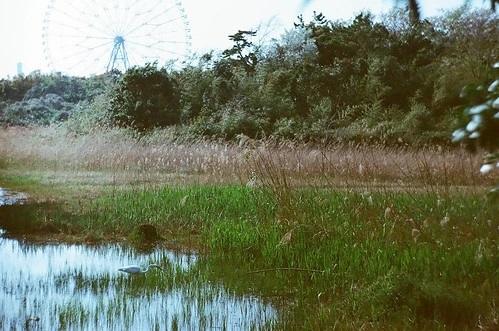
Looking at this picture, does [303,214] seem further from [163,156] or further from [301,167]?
[163,156]

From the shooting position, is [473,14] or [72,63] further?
[72,63]

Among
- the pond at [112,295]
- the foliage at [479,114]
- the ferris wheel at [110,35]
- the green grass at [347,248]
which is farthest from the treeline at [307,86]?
the foliage at [479,114]

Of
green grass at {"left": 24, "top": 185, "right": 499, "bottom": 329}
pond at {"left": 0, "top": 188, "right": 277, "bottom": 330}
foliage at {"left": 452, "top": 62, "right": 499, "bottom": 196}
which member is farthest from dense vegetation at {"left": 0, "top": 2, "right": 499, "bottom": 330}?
foliage at {"left": 452, "top": 62, "right": 499, "bottom": 196}

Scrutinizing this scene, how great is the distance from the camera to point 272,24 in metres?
3.43

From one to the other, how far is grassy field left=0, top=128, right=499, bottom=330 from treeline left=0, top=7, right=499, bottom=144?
15 cm

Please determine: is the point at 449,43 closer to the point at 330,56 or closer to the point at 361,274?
the point at 330,56

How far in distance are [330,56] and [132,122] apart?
145 centimetres

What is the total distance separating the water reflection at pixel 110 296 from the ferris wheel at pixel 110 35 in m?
1.78

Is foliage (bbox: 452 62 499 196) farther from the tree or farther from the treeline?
the tree

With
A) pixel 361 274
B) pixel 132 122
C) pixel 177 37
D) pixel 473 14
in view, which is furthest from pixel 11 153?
pixel 473 14

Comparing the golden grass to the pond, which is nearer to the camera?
the pond

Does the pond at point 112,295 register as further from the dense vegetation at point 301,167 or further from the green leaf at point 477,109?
the green leaf at point 477,109

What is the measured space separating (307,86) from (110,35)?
62.8 inches

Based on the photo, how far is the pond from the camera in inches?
73.3
